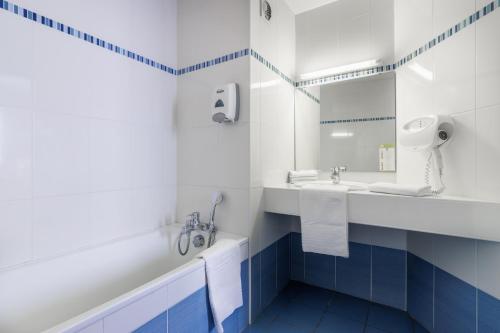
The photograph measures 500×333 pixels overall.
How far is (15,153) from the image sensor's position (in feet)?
3.84

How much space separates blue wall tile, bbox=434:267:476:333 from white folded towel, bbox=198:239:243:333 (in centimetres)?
121

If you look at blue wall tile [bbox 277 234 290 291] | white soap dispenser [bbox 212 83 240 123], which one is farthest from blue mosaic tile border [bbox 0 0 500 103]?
blue wall tile [bbox 277 234 290 291]

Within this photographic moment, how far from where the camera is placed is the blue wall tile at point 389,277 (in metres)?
1.85

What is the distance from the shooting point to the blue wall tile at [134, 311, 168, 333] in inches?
38.0

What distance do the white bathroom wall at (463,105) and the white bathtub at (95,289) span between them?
1.23 m

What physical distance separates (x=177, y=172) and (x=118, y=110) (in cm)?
64

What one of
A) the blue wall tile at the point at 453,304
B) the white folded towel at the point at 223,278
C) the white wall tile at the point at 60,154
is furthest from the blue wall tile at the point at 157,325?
the blue wall tile at the point at 453,304

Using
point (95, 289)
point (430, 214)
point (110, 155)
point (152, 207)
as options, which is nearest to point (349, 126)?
point (430, 214)

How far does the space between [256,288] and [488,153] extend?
5.07ft

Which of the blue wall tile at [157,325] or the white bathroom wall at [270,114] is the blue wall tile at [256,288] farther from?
the blue wall tile at [157,325]

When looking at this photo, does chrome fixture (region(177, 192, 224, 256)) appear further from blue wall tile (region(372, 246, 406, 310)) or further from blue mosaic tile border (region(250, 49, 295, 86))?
blue wall tile (region(372, 246, 406, 310))

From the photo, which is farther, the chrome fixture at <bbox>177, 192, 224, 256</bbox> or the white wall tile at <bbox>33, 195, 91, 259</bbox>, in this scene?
the chrome fixture at <bbox>177, 192, 224, 256</bbox>

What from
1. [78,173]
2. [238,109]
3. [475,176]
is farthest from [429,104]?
[78,173]

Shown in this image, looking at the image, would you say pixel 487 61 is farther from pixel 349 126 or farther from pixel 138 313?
pixel 138 313
